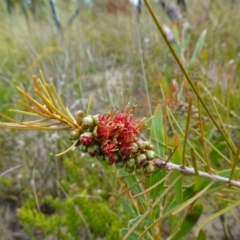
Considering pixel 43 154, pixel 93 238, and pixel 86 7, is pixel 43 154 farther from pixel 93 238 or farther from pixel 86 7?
pixel 86 7

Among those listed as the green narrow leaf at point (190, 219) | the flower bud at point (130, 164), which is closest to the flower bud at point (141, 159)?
the flower bud at point (130, 164)

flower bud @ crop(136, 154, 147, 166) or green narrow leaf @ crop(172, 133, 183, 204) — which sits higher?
flower bud @ crop(136, 154, 147, 166)

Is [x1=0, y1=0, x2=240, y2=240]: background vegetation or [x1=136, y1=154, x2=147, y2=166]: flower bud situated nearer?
[x1=136, y1=154, x2=147, y2=166]: flower bud

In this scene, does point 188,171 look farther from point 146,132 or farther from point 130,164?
point 146,132

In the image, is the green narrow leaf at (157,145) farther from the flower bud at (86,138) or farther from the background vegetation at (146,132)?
the flower bud at (86,138)

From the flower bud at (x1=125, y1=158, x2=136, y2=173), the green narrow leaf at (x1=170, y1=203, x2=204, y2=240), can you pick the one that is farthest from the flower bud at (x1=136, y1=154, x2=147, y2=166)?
the green narrow leaf at (x1=170, y1=203, x2=204, y2=240)

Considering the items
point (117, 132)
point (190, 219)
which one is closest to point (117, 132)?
point (117, 132)

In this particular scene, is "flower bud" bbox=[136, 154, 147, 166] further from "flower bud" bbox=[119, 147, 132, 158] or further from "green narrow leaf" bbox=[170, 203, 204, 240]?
"green narrow leaf" bbox=[170, 203, 204, 240]
